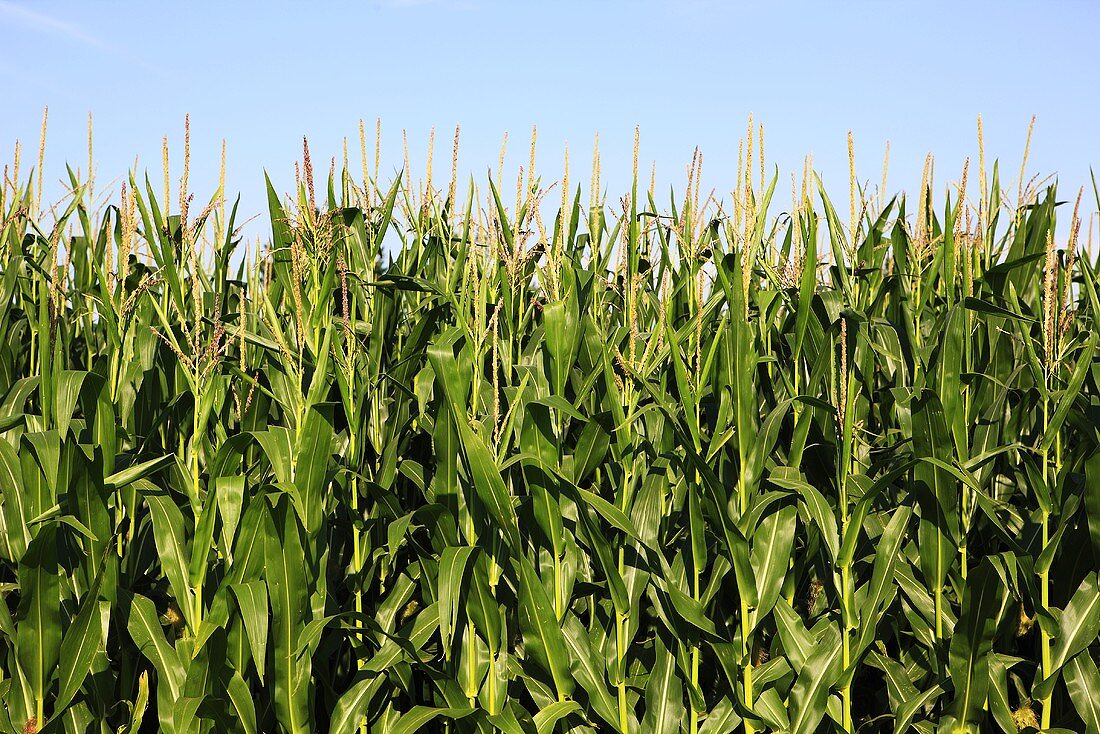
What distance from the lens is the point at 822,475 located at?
3.76 m

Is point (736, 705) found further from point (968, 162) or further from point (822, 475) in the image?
point (968, 162)

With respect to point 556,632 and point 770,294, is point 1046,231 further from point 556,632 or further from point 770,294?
point 556,632

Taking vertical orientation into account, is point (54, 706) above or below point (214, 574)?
below

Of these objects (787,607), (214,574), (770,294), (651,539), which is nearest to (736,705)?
(787,607)

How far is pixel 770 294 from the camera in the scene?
12.3ft

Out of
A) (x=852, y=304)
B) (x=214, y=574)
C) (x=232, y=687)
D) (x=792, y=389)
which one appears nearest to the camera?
(x=232, y=687)

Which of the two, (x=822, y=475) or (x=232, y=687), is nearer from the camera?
(x=232, y=687)

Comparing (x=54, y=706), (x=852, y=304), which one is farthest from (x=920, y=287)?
(x=54, y=706)

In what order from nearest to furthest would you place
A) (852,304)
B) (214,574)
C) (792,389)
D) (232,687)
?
(232,687), (214,574), (792,389), (852,304)

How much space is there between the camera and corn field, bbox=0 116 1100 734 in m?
3.09

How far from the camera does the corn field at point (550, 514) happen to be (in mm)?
3090

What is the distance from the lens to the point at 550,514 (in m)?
3.17

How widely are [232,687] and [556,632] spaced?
1.06 metres

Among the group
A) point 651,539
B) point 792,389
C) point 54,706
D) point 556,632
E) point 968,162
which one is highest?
point 968,162
